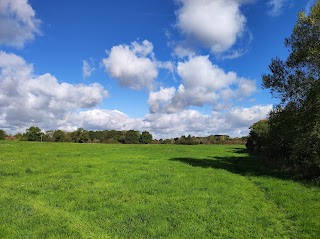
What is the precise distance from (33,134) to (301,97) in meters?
105

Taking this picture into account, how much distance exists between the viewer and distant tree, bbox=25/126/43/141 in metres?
117

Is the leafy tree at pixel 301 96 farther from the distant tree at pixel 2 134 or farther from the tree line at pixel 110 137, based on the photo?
the tree line at pixel 110 137

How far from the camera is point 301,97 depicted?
3231cm

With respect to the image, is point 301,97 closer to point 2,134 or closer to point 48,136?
point 2,134

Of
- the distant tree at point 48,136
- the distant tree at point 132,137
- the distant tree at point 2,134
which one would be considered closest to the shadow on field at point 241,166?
the distant tree at point 2,134

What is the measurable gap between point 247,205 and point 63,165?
22.7 metres

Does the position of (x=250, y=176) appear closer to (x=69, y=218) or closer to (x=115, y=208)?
(x=115, y=208)

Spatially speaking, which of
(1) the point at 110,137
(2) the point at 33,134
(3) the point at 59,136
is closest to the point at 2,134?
(2) the point at 33,134

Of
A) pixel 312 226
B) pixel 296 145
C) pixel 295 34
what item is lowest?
pixel 312 226

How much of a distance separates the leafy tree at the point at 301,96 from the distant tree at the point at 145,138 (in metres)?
107

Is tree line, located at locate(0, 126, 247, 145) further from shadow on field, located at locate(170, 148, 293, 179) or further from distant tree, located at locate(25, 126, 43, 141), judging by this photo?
shadow on field, located at locate(170, 148, 293, 179)

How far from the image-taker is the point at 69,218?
16484 mm

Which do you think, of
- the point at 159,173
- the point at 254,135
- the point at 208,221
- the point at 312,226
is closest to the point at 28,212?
the point at 208,221

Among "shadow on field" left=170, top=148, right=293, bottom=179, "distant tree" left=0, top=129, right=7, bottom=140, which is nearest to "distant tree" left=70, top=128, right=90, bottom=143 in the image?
"distant tree" left=0, top=129, right=7, bottom=140
